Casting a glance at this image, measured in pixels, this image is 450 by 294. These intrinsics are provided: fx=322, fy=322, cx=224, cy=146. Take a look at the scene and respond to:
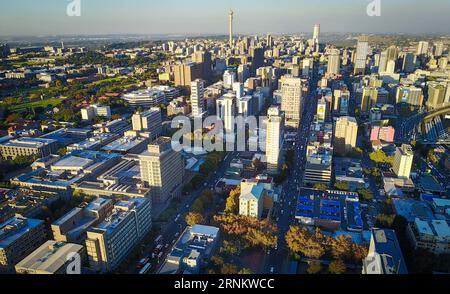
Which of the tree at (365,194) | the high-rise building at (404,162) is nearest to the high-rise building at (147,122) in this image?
the tree at (365,194)

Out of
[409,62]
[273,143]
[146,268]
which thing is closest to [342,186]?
[273,143]

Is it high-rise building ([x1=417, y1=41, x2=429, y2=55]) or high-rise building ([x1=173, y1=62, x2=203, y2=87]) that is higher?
high-rise building ([x1=417, y1=41, x2=429, y2=55])

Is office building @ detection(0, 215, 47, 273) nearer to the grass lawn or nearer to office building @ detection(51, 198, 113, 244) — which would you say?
office building @ detection(51, 198, 113, 244)

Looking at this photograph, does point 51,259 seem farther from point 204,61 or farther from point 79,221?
point 204,61

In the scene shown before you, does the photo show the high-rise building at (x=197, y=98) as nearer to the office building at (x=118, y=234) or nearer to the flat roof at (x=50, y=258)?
the office building at (x=118, y=234)

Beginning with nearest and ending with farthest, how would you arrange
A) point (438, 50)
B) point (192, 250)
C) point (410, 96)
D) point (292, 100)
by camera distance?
point (192, 250), point (292, 100), point (410, 96), point (438, 50)

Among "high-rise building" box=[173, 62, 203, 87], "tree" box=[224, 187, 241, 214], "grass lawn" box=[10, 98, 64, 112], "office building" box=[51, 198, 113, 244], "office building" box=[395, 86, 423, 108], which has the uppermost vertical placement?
"high-rise building" box=[173, 62, 203, 87]

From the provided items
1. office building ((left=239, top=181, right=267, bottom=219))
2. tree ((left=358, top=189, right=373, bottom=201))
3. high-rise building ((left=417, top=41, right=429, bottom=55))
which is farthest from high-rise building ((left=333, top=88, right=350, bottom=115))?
high-rise building ((left=417, top=41, right=429, bottom=55))
